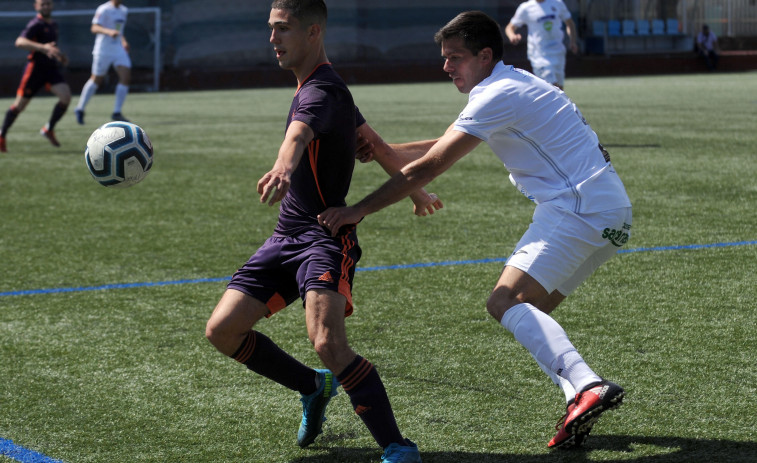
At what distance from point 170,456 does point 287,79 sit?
112 feet

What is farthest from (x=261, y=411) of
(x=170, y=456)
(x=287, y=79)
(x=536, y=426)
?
(x=287, y=79)

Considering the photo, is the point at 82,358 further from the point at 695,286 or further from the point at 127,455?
the point at 695,286

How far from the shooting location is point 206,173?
11.5 metres

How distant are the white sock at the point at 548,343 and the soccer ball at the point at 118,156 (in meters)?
1.71

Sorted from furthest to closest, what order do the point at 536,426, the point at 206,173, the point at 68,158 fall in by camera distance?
the point at 68,158, the point at 206,173, the point at 536,426

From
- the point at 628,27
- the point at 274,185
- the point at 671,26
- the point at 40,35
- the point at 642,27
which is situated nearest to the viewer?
the point at 274,185

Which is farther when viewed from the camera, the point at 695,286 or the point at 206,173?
the point at 206,173

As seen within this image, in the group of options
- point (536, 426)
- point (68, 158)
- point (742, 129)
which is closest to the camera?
point (536, 426)

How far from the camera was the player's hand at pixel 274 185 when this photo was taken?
3.11m

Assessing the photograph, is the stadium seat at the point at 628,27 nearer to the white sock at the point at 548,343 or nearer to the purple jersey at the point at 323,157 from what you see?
the purple jersey at the point at 323,157

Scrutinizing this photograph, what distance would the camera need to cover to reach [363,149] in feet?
12.9

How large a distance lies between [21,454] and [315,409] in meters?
1.03

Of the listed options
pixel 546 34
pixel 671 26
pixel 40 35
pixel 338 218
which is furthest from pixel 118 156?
pixel 671 26

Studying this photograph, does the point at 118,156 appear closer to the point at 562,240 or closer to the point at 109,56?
the point at 562,240
